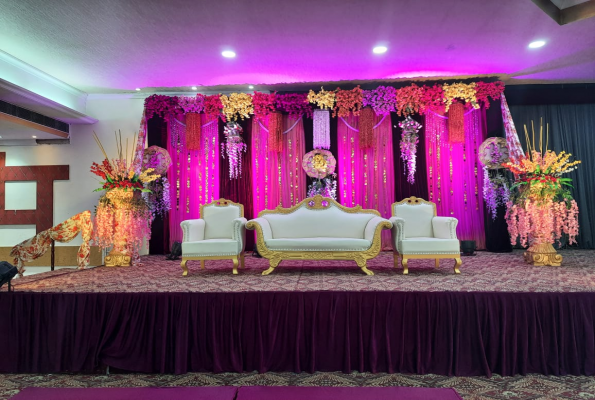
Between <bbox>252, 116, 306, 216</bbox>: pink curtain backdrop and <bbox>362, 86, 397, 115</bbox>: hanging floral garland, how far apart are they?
132 cm

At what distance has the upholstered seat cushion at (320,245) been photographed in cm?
432

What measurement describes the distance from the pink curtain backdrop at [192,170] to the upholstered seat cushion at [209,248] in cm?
277

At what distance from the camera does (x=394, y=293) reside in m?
3.11

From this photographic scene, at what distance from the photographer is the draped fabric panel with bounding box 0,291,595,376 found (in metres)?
2.95

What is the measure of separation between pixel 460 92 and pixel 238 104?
13.2ft

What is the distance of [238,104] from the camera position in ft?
22.5

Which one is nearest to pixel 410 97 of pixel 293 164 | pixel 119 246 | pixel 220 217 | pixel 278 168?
pixel 293 164

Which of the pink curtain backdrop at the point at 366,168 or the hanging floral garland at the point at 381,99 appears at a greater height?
the hanging floral garland at the point at 381,99

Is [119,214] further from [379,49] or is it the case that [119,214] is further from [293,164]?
[379,49]

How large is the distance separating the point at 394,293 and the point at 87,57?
547cm

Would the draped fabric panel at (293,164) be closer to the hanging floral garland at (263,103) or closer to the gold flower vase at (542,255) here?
the hanging floral garland at (263,103)

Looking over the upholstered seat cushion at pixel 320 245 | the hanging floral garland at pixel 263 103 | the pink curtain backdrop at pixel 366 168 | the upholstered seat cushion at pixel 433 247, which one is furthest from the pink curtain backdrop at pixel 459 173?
the upholstered seat cushion at pixel 320 245

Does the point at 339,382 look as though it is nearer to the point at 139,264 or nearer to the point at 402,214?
the point at 402,214

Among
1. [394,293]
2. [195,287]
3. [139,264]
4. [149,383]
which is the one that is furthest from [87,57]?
[394,293]
